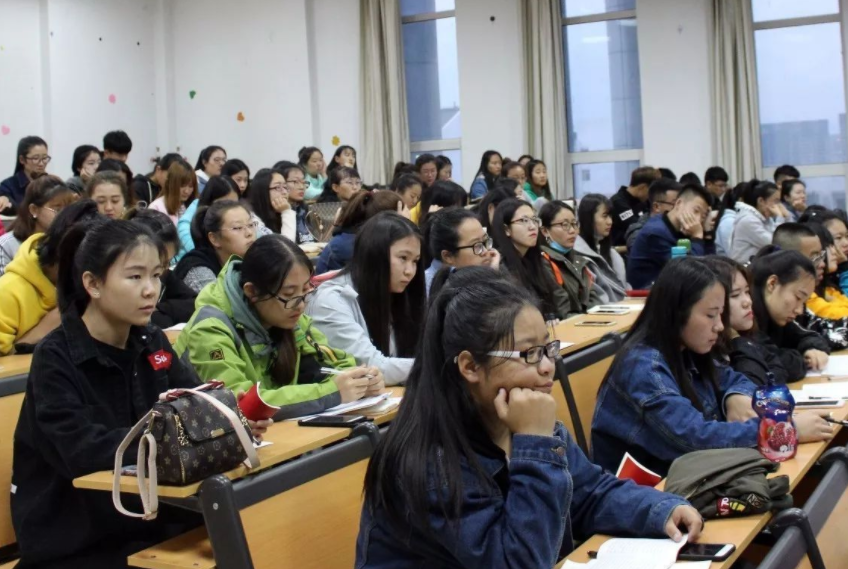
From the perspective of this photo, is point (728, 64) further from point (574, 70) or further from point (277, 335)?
point (277, 335)

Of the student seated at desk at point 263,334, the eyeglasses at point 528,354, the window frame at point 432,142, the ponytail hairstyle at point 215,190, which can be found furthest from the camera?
the window frame at point 432,142

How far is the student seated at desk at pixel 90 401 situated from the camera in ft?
7.89

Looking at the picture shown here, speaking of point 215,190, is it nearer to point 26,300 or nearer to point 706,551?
point 26,300

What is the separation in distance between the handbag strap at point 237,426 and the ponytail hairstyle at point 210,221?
8.36ft

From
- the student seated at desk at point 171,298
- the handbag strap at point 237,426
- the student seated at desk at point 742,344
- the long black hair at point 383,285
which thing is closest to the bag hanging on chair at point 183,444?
the handbag strap at point 237,426

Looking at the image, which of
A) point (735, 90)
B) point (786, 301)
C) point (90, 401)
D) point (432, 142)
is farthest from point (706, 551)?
point (432, 142)

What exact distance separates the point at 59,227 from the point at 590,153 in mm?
8636

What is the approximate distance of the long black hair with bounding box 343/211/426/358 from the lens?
3.68 metres

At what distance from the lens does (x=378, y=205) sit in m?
5.16

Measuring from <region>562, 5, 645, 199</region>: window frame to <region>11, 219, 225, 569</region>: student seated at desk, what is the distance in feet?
29.0

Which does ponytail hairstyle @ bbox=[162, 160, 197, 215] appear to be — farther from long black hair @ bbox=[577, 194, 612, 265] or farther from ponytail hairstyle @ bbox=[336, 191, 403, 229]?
long black hair @ bbox=[577, 194, 612, 265]

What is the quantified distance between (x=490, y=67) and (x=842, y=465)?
912 centimetres

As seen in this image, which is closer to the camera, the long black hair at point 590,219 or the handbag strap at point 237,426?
the handbag strap at point 237,426

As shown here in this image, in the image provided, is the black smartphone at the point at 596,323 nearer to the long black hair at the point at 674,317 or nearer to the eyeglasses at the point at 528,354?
the long black hair at the point at 674,317
